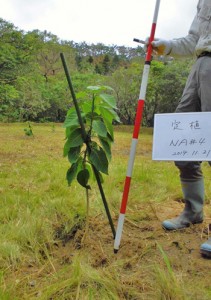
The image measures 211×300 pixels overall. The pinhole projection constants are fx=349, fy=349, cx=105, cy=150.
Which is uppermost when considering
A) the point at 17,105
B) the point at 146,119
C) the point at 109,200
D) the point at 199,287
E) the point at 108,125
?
the point at 108,125

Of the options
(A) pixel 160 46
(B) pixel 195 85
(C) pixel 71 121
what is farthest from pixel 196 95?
(C) pixel 71 121

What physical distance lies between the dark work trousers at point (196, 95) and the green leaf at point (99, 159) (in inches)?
20.9

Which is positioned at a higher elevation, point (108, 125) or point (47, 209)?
point (108, 125)

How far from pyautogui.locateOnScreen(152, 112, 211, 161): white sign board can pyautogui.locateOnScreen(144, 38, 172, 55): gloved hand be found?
395 mm

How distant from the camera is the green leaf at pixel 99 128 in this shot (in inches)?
67.0

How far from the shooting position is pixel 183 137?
1596mm

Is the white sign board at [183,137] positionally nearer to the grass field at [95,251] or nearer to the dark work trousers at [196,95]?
the dark work trousers at [196,95]

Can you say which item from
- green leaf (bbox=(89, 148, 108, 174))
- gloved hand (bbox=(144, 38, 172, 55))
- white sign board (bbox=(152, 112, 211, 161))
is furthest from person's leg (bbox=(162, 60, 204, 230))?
green leaf (bbox=(89, 148, 108, 174))

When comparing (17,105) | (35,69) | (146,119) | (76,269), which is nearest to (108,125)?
(76,269)

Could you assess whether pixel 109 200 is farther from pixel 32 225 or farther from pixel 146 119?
pixel 146 119

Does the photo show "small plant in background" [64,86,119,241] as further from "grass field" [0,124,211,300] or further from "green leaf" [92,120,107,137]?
"grass field" [0,124,211,300]

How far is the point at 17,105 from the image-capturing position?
20156 millimetres

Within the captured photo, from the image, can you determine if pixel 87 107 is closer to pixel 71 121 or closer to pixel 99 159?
pixel 71 121

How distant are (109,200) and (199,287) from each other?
1288 millimetres
